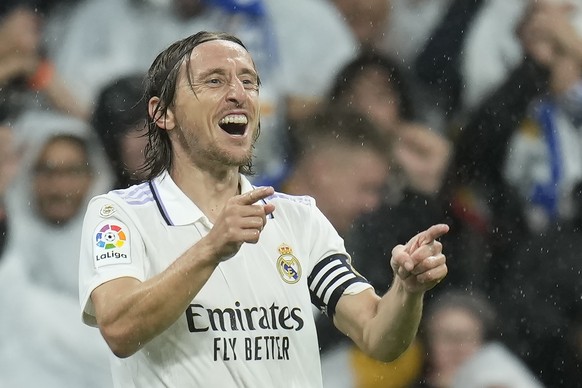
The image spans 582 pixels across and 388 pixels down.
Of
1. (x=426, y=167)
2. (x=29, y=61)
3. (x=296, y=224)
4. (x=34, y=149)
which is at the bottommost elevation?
(x=296, y=224)

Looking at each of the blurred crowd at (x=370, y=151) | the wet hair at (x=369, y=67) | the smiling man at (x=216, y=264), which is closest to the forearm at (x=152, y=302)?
the smiling man at (x=216, y=264)

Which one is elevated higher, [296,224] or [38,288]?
[38,288]

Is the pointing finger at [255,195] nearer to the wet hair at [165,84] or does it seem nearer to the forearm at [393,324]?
the forearm at [393,324]

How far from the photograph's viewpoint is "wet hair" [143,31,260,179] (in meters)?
2.78

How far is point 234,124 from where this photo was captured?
2.69m

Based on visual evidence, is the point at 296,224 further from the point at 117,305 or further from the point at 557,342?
the point at 557,342

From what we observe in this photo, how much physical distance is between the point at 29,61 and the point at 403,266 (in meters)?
2.89

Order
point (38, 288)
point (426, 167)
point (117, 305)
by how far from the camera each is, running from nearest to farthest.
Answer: point (117, 305) < point (38, 288) < point (426, 167)

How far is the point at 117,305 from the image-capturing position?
7.74 feet

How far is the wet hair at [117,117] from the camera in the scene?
187 inches

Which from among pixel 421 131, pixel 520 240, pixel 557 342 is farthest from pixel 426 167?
pixel 557 342

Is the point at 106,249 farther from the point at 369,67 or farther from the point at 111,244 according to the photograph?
the point at 369,67

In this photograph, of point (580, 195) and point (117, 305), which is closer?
point (117, 305)

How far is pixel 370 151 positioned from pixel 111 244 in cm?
258
